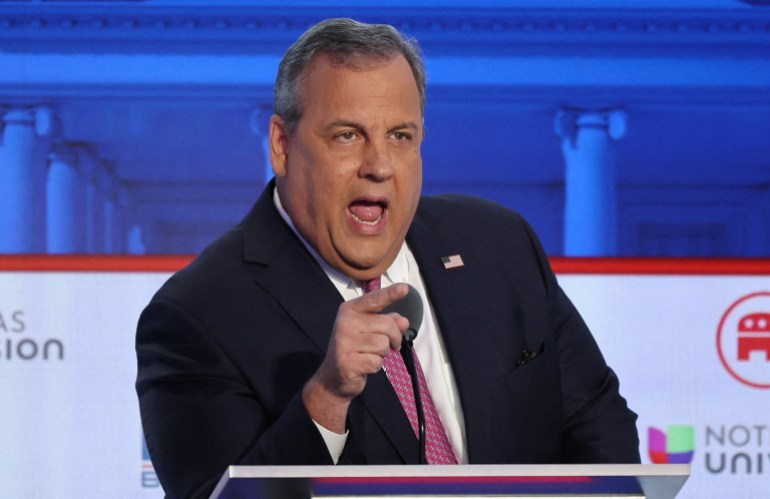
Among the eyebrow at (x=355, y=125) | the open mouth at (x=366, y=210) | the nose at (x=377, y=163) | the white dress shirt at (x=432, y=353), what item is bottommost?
the white dress shirt at (x=432, y=353)

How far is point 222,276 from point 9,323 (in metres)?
Answer: 1.19

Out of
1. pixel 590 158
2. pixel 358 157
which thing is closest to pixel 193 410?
pixel 358 157

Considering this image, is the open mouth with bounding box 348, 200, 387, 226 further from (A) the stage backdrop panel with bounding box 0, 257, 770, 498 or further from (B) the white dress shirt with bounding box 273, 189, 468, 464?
(A) the stage backdrop panel with bounding box 0, 257, 770, 498

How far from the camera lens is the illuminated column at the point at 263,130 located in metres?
3.45

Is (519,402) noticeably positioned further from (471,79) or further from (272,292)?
(471,79)

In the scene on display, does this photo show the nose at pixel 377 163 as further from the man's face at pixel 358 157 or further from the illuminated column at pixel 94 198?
the illuminated column at pixel 94 198

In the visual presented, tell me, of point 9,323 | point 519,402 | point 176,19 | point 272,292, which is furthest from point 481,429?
point 176,19

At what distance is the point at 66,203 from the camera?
3.38 m

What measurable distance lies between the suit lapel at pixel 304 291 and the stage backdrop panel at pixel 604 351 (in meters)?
0.98

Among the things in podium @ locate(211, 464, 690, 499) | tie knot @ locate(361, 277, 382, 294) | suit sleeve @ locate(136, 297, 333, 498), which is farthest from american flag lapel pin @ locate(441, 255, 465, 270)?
podium @ locate(211, 464, 690, 499)

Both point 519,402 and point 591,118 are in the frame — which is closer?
point 519,402

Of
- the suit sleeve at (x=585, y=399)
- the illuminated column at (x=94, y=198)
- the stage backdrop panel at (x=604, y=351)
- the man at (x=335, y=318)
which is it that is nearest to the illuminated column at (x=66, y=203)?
the illuminated column at (x=94, y=198)

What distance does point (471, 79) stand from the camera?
3.48 meters

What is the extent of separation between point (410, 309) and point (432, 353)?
57 cm
